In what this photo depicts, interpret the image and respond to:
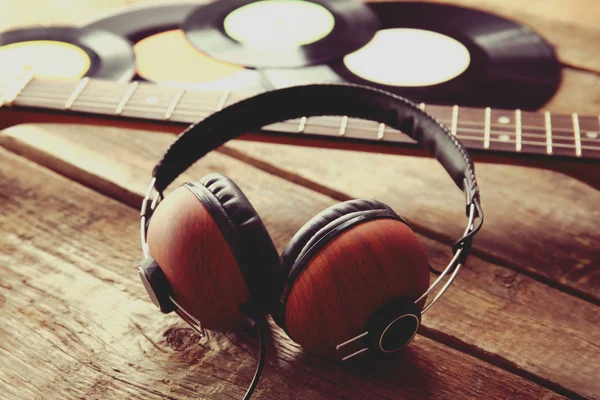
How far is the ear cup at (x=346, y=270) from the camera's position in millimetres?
430

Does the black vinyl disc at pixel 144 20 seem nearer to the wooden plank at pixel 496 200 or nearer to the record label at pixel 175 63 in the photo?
the record label at pixel 175 63

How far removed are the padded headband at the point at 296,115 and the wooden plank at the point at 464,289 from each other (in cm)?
13

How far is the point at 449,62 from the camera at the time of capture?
0.93 meters

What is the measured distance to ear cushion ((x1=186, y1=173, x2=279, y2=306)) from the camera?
0.44 m

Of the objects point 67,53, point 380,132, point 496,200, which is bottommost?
point 496,200

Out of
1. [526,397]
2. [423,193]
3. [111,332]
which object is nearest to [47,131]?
[111,332]

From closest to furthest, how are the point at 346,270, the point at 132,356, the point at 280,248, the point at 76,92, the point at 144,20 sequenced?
1. the point at 346,270
2. the point at 132,356
3. the point at 280,248
4. the point at 76,92
5. the point at 144,20

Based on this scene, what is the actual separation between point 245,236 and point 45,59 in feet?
2.08

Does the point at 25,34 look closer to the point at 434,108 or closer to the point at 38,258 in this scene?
the point at 38,258

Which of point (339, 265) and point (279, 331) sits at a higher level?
point (339, 265)

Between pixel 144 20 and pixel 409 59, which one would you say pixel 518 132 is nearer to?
pixel 409 59

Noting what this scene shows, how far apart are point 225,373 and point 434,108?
0.39 meters

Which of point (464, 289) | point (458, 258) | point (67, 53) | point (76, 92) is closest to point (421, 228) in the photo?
point (464, 289)

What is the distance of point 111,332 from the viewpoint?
56 cm
